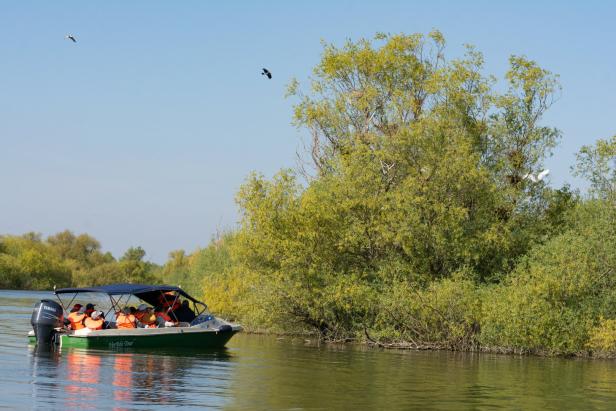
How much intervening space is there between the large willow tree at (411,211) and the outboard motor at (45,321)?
454 inches

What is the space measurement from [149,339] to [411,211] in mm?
13176

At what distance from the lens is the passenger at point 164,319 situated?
114ft

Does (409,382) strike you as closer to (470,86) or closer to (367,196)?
(367,196)

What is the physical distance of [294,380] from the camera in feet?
85.2

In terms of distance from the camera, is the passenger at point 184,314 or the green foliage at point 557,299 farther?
the passenger at point 184,314

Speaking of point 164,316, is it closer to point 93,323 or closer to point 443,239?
point 93,323

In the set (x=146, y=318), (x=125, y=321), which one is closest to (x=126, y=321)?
(x=125, y=321)

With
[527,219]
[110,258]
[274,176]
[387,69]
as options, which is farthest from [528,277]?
[110,258]

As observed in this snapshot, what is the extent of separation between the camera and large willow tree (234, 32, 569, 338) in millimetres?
41656

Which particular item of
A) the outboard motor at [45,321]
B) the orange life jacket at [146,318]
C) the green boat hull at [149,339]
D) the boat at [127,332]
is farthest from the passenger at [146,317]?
the outboard motor at [45,321]

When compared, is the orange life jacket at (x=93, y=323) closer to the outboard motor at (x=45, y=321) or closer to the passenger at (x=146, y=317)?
the outboard motor at (x=45, y=321)

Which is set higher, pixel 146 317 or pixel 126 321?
pixel 146 317

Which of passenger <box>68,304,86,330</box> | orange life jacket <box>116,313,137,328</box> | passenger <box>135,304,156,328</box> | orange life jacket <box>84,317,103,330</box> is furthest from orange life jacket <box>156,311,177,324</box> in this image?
passenger <box>68,304,86,330</box>

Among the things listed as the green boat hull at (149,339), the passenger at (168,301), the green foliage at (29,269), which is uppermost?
the green foliage at (29,269)
